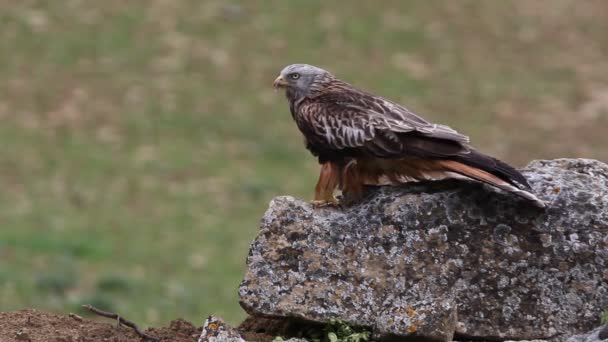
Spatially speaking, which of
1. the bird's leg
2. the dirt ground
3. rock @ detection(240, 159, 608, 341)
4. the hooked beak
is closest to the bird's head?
the hooked beak

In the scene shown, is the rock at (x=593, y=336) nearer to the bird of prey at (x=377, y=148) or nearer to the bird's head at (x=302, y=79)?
the bird of prey at (x=377, y=148)

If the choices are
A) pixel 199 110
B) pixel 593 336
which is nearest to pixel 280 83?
pixel 593 336

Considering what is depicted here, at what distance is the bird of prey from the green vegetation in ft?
2.78

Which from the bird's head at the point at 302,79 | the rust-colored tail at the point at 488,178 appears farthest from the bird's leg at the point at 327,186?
the rust-colored tail at the point at 488,178

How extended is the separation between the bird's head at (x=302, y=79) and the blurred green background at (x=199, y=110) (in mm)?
8837

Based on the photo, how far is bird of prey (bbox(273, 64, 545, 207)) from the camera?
6.30 metres

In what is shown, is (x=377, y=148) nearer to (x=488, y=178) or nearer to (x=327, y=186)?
(x=327, y=186)

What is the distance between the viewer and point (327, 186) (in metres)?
6.77

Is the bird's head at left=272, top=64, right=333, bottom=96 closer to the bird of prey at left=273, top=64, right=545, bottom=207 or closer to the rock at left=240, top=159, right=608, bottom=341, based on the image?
the bird of prey at left=273, top=64, right=545, bottom=207

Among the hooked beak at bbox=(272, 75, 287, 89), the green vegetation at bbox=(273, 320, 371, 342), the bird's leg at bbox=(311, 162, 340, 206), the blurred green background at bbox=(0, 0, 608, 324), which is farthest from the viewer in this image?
the blurred green background at bbox=(0, 0, 608, 324)

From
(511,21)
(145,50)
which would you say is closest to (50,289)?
(145,50)

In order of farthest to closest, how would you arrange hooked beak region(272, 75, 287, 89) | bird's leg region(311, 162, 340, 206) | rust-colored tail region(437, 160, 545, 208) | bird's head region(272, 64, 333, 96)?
hooked beak region(272, 75, 287, 89), bird's head region(272, 64, 333, 96), bird's leg region(311, 162, 340, 206), rust-colored tail region(437, 160, 545, 208)

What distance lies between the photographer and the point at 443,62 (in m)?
27.2

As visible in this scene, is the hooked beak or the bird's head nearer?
the bird's head
